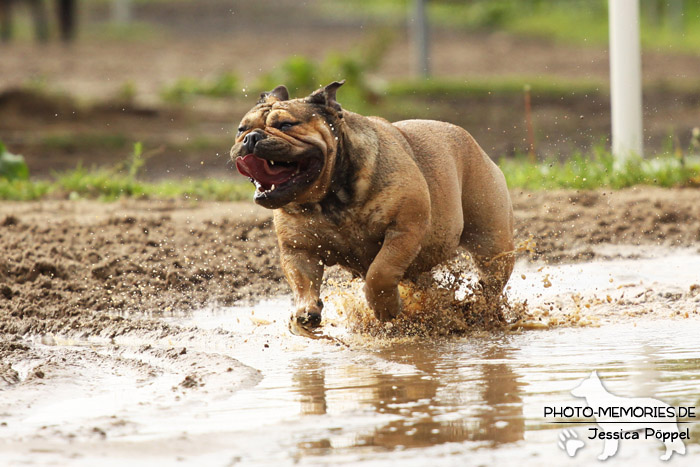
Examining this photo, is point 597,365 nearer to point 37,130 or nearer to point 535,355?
point 535,355

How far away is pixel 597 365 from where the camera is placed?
4871mm

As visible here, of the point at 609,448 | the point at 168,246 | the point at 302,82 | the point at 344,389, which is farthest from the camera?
the point at 302,82

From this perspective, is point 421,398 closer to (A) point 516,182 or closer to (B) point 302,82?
(A) point 516,182

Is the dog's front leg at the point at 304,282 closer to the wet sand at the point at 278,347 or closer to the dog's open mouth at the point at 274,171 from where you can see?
the wet sand at the point at 278,347

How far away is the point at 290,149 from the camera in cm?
500

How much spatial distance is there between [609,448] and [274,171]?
2.09 metres

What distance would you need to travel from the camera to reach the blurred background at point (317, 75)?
14.4 meters

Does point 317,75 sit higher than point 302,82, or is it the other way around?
point 317,75

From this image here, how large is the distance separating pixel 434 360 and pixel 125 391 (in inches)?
54.1

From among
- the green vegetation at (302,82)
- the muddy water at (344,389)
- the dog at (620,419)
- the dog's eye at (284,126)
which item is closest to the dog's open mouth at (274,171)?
the dog's eye at (284,126)

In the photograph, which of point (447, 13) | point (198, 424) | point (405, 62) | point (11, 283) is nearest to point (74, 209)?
point (11, 283)

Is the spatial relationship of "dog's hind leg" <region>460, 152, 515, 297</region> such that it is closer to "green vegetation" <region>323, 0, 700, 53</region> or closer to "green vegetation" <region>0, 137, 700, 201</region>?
"green vegetation" <region>0, 137, 700, 201</region>

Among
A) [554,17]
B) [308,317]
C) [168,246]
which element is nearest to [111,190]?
[168,246]

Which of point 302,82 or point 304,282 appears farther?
point 302,82
